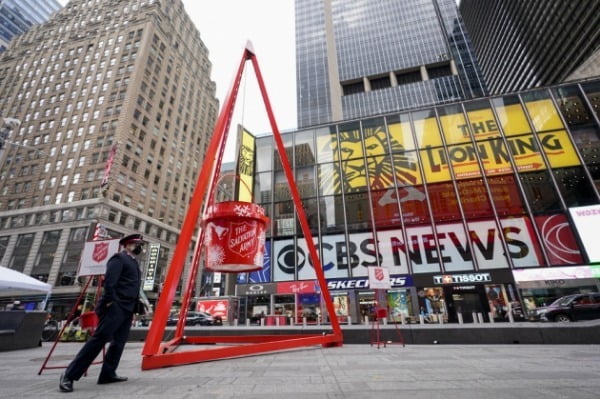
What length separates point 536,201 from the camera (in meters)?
21.5

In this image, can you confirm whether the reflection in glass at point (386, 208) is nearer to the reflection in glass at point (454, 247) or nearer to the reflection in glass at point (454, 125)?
the reflection in glass at point (454, 247)

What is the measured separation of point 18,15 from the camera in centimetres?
8700

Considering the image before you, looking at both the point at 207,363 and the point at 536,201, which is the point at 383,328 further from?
the point at 536,201

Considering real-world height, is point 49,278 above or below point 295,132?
below

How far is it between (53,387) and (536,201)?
28218 millimetres

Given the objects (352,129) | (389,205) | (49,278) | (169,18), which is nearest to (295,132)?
(352,129)

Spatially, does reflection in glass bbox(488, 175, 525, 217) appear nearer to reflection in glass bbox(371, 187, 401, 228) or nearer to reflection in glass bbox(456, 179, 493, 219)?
reflection in glass bbox(456, 179, 493, 219)

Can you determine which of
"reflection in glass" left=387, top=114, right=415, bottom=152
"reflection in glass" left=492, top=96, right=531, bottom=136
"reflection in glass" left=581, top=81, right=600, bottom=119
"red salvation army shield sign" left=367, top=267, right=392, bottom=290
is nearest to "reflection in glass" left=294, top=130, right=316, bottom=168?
"reflection in glass" left=387, top=114, right=415, bottom=152

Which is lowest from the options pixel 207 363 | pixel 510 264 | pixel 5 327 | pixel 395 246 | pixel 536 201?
pixel 207 363

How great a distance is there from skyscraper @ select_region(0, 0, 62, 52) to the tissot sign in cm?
10491

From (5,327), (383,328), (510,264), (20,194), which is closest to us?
(5,327)

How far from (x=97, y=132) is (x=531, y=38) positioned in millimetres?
110785

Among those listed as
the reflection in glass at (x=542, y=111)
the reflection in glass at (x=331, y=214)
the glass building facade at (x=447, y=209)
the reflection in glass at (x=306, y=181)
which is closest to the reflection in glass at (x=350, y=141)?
the glass building facade at (x=447, y=209)

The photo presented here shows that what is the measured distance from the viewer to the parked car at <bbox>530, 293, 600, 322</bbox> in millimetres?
13766
